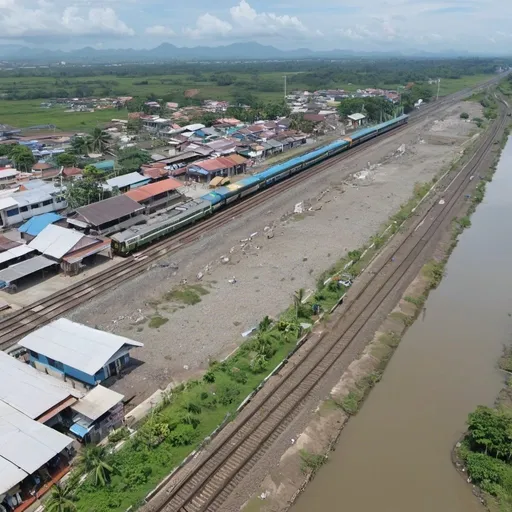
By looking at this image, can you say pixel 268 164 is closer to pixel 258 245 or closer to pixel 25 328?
pixel 258 245

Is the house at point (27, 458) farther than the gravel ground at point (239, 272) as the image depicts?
No

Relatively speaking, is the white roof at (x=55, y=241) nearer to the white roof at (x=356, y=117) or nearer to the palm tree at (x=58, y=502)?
the palm tree at (x=58, y=502)

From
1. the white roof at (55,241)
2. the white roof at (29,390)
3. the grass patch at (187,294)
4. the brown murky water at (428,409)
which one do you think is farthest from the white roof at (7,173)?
the brown murky water at (428,409)

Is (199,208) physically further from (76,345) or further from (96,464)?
(96,464)

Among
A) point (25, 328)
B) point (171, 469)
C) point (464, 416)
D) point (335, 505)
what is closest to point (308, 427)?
point (335, 505)

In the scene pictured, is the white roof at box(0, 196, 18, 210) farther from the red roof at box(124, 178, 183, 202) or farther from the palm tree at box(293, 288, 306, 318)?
the palm tree at box(293, 288, 306, 318)

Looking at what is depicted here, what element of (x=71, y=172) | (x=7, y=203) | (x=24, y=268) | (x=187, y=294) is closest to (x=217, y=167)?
(x=71, y=172)
